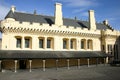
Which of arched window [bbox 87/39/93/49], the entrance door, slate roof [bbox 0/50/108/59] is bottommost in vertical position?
the entrance door

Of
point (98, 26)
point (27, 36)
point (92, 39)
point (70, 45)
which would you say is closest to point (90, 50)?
point (92, 39)

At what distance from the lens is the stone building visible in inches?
1051

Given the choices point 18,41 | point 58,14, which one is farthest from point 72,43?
point 18,41

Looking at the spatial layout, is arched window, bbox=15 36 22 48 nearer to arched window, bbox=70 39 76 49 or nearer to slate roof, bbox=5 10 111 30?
slate roof, bbox=5 10 111 30

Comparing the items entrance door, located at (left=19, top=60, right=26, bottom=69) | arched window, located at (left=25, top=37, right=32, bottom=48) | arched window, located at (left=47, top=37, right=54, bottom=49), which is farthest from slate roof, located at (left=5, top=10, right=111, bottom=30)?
entrance door, located at (left=19, top=60, right=26, bottom=69)

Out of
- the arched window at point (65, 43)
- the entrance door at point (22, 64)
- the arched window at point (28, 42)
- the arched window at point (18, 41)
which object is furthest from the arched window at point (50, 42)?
the entrance door at point (22, 64)

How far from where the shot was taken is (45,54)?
92.2 feet

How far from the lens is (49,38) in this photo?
101 ft

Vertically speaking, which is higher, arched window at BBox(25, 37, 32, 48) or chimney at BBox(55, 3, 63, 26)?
chimney at BBox(55, 3, 63, 26)

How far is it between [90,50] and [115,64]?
534 centimetres

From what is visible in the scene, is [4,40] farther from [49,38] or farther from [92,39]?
[92,39]

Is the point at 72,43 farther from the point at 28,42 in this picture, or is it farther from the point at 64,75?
the point at 64,75

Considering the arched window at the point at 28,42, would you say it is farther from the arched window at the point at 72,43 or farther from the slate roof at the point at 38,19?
the arched window at the point at 72,43

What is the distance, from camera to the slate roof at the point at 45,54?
25.1 meters
